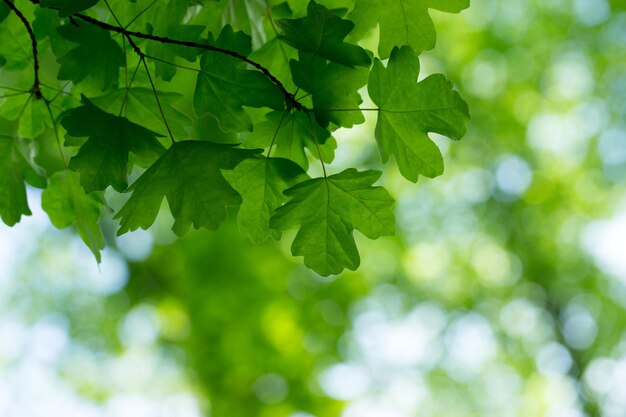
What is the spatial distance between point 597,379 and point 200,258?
530 cm

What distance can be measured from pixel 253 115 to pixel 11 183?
0.46 metres

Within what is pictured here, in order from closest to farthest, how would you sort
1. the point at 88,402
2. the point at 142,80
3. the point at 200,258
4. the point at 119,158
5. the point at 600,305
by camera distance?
1. the point at 119,158
2. the point at 142,80
3. the point at 200,258
4. the point at 88,402
5. the point at 600,305

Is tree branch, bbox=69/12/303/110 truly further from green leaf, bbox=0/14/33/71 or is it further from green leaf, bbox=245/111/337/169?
green leaf, bbox=0/14/33/71

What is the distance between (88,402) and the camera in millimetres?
7750

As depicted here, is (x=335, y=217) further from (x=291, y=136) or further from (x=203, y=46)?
(x=203, y=46)

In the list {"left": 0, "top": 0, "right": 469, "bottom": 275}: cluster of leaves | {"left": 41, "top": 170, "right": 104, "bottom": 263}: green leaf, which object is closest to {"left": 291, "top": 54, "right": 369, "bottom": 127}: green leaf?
{"left": 0, "top": 0, "right": 469, "bottom": 275}: cluster of leaves

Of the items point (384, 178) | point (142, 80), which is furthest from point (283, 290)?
point (142, 80)

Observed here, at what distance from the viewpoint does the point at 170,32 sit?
1.08 meters

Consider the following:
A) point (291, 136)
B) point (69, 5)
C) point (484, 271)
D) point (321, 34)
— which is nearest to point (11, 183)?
point (69, 5)

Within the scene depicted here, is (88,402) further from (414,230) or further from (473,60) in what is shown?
(473,60)

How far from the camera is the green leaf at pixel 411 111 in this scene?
99cm

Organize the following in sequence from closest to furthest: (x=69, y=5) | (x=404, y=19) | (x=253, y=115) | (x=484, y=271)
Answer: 1. (x=69, y=5)
2. (x=404, y=19)
3. (x=253, y=115)
4. (x=484, y=271)

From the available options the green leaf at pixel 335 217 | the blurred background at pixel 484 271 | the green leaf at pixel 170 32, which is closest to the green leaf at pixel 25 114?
the green leaf at pixel 170 32

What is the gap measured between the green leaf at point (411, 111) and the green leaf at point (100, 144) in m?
0.38
